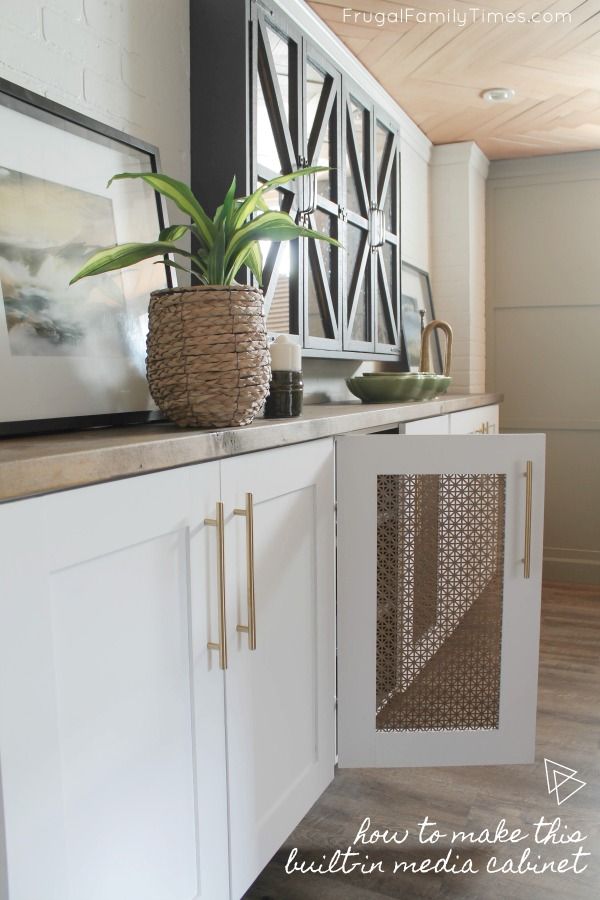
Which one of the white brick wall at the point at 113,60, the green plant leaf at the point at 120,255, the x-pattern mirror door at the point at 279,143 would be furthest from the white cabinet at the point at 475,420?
the green plant leaf at the point at 120,255

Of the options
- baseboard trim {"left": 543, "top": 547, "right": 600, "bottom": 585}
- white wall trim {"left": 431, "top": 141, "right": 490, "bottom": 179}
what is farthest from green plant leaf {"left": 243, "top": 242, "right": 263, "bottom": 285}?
baseboard trim {"left": 543, "top": 547, "right": 600, "bottom": 585}

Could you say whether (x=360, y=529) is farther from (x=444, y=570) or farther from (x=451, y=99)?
(x=451, y=99)

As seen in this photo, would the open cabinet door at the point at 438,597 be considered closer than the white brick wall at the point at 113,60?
No

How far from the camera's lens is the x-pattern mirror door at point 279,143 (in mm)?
1892

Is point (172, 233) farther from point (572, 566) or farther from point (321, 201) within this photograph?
point (572, 566)

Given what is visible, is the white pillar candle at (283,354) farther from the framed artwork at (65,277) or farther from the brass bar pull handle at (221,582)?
the brass bar pull handle at (221,582)

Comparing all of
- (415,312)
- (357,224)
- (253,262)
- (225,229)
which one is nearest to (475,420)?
(415,312)

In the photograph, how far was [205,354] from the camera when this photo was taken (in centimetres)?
125

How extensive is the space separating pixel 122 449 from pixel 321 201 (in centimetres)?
153

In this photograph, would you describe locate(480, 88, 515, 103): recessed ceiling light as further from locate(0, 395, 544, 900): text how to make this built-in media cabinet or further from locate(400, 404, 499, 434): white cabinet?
locate(0, 395, 544, 900): text how to make this built-in media cabinet

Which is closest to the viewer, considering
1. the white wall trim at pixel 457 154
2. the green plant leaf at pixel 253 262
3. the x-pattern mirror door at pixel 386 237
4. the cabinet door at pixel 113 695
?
the cabinet door at pixel 113 695

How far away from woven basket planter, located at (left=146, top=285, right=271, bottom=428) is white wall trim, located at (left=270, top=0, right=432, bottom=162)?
1118 mm

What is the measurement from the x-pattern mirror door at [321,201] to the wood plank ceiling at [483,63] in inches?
9.0

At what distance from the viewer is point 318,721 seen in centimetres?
157
